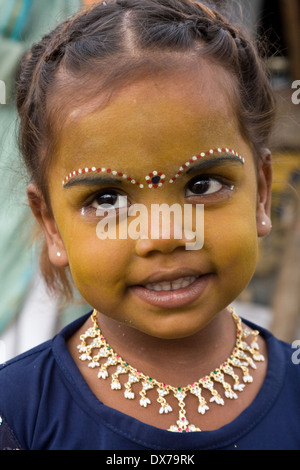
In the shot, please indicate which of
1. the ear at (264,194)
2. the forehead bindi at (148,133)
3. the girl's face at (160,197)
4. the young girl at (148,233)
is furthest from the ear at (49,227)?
the ear at (264,194)

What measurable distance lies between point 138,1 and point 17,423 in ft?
3.31

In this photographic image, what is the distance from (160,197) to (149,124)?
0.15 meters

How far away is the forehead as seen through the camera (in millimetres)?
1154

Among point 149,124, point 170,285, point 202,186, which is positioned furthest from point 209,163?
point 170,285

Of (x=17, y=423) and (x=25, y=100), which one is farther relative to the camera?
Answer: (x=25, y=100)

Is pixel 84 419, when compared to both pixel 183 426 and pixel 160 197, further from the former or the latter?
pixel 160 197

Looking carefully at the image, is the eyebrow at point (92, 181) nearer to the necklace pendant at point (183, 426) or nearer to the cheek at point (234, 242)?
the cheek at point (234, 242)

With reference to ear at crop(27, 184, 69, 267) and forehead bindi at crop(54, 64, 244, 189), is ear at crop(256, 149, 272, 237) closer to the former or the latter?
forehead bindi at crop(54, 64, 244, 189)

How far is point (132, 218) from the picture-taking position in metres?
1.19

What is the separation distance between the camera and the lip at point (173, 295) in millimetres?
1194

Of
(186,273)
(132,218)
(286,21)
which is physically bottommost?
(186,273)
